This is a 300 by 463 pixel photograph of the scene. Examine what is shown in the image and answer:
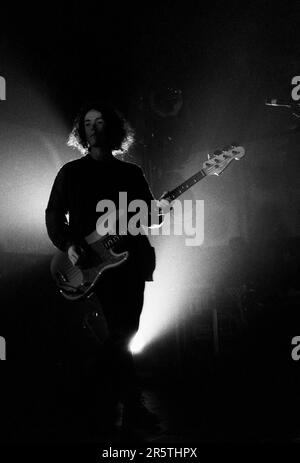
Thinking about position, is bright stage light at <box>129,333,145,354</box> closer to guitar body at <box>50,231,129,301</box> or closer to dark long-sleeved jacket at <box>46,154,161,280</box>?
guitar body at <box>50,231,129,301</box>

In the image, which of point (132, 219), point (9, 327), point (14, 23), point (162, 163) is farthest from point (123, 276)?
point (14, 23)

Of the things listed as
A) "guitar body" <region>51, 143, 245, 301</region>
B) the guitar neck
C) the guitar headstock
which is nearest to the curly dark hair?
the guitar neck

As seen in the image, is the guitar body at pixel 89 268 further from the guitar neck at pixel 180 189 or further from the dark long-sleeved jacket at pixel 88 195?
the guitar neck at pixel 180 189

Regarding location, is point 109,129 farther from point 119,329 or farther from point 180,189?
point 119,329

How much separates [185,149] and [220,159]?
61.4 inches

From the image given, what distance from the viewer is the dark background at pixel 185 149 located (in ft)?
12.7

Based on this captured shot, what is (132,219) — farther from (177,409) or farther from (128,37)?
(128,37)

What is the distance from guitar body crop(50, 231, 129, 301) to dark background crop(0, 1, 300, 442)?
1168mm

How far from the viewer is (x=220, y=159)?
3.75 meters

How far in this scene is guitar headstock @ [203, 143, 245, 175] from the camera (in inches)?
146

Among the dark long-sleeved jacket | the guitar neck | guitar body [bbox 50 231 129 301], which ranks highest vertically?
the guitar neck

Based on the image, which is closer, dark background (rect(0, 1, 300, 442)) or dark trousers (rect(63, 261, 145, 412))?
dark trousers (rect(63, 261, 145, 412))

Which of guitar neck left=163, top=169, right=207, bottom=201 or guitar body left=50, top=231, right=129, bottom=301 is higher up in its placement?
guitar neck left=163, top=169, right=207, bottom=201

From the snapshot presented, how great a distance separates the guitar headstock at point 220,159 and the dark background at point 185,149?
39.0 inches
